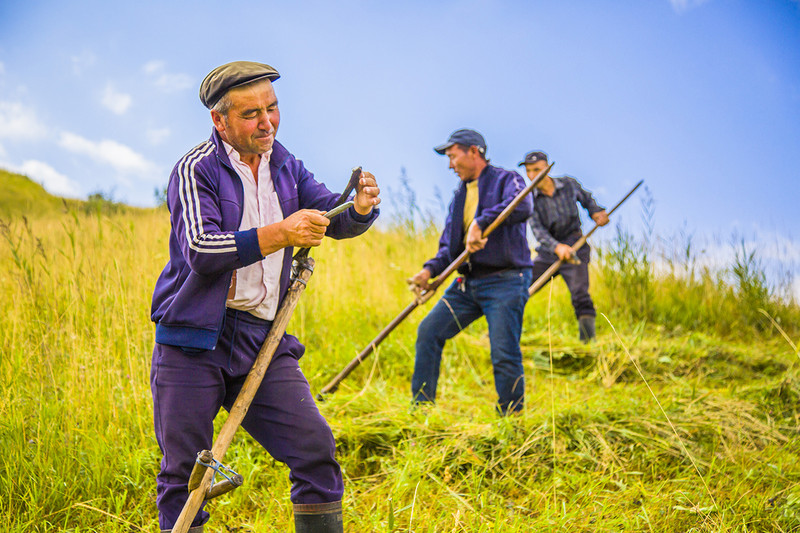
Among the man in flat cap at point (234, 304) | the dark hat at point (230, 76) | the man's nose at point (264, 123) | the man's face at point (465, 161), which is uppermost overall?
the man's face at point (465, 161)

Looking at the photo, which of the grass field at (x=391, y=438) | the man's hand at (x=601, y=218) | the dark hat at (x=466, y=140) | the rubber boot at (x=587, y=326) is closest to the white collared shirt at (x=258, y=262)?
the grass field at (x=391, y=438)

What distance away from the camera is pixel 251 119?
220 centimetres

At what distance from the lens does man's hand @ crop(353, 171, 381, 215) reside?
7.60ft

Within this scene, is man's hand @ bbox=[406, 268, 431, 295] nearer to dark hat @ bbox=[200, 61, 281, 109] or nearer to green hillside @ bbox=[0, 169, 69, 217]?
dark hat @ bbox=[200, 61, 281, 109]

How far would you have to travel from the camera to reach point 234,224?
220cm

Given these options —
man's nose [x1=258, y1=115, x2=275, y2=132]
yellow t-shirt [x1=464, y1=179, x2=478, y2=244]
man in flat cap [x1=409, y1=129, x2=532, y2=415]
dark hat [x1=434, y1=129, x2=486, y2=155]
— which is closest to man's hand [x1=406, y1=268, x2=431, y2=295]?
man in flat cap [x1=409, y1=129, x2=532, y2=415]

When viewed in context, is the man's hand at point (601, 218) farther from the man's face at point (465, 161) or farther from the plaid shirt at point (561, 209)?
the man's face at point (465, 161)

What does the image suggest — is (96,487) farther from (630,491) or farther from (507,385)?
(630,491)

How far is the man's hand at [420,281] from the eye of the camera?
4289 millimetres

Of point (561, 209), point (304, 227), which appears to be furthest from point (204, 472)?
point (561, 209)

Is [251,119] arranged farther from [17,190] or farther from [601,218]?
[17,190]

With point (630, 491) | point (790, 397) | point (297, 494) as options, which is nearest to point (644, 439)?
point (630, 491)

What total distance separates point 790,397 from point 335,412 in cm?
329

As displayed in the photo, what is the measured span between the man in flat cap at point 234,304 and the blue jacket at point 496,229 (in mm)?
1866
